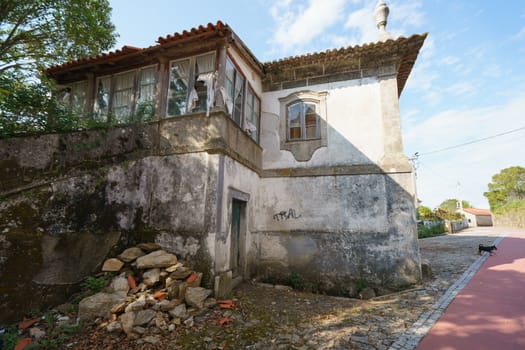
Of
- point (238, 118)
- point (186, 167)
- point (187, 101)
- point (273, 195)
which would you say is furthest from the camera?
point (273, 195)

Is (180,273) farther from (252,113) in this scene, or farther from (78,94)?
(78,94)

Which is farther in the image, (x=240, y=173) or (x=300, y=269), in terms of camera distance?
(x=300, y=269)

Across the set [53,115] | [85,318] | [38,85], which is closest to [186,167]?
[85,318]

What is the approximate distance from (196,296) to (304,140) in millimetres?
5682

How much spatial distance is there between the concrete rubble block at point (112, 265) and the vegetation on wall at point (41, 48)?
12.4 feet

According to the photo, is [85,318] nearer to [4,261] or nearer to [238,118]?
[4,261]

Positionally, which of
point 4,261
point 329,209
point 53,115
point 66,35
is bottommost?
point 4,261

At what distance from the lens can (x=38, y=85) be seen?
7078 millimetres

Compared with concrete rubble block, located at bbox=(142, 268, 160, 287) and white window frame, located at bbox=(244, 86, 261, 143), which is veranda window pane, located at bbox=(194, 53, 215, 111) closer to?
white window frame, located at bbox=(244, 86, 261, 143)

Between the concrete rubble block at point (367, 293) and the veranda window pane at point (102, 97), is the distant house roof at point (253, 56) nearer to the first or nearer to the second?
the veranda window pane at point (102, 97)

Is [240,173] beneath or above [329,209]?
above

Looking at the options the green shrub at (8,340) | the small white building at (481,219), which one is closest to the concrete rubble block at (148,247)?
the green shrub at (8,340)

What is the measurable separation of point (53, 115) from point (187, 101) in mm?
3690

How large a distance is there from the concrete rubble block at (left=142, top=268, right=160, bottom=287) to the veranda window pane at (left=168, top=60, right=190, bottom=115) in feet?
13.4
